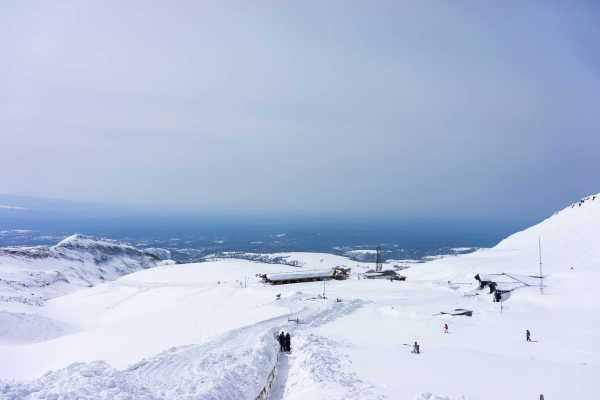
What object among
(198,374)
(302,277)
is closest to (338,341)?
(198,374)

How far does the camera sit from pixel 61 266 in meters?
102

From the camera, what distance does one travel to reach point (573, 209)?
7612cm

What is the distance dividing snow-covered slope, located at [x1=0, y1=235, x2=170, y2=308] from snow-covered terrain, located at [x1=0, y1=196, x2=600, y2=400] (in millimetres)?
27629

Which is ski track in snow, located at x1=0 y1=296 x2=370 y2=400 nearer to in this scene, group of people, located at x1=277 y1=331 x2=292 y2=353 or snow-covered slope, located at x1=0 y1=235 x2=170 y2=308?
group of people, located at x1=277 y1=331 x2=292 y2=353

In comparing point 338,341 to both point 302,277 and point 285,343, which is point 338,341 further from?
point 302,277

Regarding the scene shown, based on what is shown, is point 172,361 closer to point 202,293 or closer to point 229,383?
point 229,383

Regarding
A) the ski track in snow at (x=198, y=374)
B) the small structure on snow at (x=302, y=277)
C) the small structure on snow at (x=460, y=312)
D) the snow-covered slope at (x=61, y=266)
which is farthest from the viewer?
the snow-covered slope at (x=61, y=266)

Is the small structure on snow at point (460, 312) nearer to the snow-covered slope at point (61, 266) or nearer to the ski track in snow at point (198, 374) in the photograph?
the ski track in snow at point (198, 374)

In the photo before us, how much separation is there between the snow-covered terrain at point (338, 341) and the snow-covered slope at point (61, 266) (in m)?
27.6

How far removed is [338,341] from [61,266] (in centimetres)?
10697

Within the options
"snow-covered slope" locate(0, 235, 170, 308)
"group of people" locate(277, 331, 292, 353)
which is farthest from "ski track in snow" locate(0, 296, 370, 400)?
"snow-covered slope" locate(0, 235, 170, 308)

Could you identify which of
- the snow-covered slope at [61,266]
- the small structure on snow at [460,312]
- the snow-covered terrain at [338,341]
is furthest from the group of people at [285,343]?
the snow-covered slope at [61,266]

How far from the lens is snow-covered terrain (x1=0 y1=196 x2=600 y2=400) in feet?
44.2

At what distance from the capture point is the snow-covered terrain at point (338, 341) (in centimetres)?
1346
